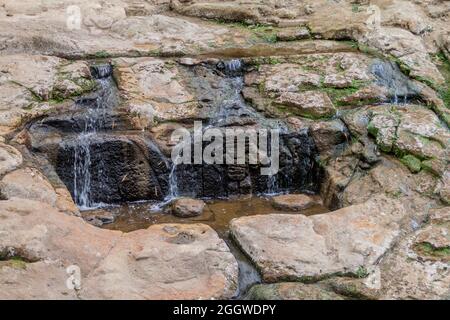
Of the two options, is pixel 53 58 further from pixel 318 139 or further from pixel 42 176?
pixel 318 139

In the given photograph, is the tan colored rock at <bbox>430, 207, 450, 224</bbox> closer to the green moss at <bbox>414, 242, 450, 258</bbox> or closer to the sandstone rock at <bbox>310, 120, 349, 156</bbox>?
the green moss at <bbox>414, 242, 450, 258</bbox>

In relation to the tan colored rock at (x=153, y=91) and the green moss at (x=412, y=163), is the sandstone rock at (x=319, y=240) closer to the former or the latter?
the green moss at (x=412, y=163)

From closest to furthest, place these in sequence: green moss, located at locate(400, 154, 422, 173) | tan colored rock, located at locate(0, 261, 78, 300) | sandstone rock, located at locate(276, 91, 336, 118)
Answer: tan colored rock, located at locate(0, 261, 78, 300)
green moss, located at locate(400, 154, 422, 173)
sandstone rock, located at locate(276, 91, 336, 118)

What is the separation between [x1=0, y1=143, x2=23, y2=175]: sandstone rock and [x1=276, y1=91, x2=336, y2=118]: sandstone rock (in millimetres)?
2675

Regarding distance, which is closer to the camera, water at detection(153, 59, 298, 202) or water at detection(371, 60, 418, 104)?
water at detection(153, 59, 298, 202)

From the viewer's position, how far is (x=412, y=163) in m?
5.29

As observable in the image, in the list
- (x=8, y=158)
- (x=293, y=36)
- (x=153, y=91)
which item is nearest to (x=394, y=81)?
(x=293, y=36)

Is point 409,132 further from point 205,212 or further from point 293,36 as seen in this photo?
point 293,36

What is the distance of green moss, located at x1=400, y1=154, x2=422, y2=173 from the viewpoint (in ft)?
17.2

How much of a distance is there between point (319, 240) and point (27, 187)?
7.64 feet

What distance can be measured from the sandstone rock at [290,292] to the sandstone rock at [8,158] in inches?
91.5

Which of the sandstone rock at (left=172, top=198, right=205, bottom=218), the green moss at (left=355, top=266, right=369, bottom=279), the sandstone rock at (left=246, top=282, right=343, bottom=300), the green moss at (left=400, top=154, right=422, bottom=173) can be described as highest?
the green moss at (left=400, top=154, right=422, bottom=173)

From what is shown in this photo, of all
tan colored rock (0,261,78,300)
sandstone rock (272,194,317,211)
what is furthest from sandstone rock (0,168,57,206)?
sandstone rock (272,194,317,211)

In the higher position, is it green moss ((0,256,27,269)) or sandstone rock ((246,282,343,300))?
green moss ((0,256,27,269))
